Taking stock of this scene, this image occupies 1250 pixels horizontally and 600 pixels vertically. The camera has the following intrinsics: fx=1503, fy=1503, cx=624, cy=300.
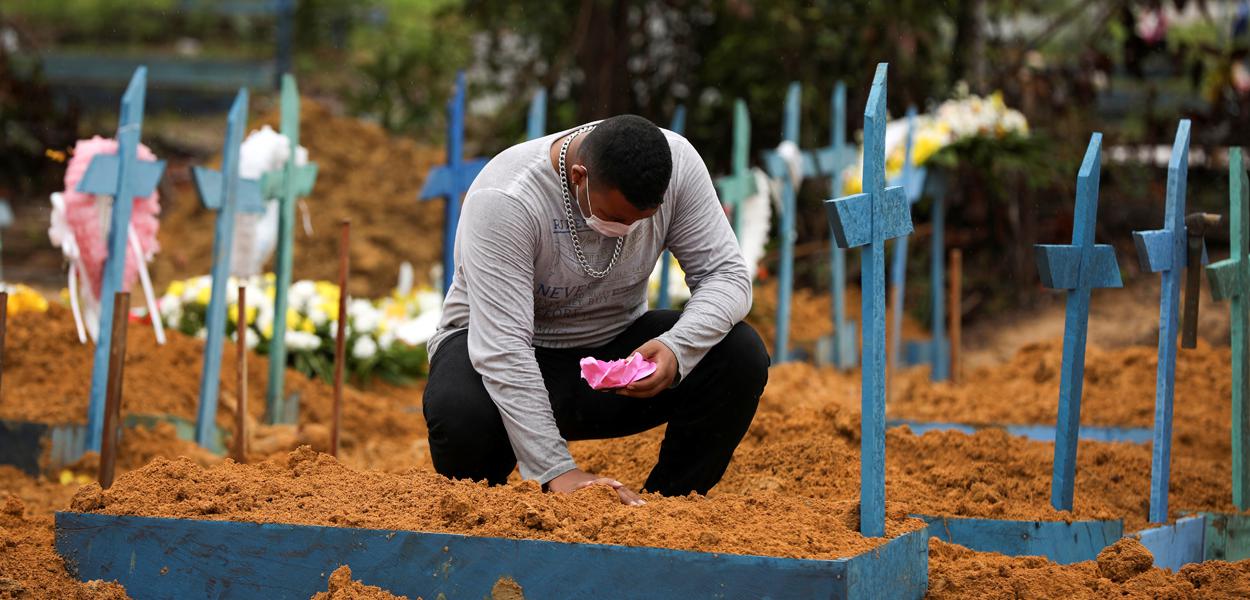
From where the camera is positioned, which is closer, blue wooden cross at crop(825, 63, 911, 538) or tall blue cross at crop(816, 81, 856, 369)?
blue wooden cross at crop(825, 63, 911, 538)

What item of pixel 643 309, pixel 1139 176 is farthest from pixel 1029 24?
pixel 643 309

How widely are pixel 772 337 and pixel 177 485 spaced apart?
549 centimetres

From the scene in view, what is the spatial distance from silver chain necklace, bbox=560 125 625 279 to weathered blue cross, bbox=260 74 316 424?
256 cm

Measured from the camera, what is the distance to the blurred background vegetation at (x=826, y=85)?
32.1ft

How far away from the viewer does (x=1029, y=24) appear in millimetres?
15906

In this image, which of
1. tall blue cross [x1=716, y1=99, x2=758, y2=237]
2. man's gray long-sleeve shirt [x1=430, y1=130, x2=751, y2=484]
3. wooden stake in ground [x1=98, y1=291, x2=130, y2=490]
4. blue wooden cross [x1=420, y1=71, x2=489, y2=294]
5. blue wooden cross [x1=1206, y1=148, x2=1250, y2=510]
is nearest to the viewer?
man's gray long-sleeve shirt [x1=430, y1=130, x2=751, y2=484]

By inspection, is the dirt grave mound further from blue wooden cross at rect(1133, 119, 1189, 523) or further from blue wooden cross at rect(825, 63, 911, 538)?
blue wooden cross at rect(1133, 119, 1189, 523)

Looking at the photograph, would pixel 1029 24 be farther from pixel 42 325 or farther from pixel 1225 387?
pixel 42 325

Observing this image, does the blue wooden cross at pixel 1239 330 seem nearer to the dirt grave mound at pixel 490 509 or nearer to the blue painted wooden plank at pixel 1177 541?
the blue painted wooden plank at pixel 1177 541

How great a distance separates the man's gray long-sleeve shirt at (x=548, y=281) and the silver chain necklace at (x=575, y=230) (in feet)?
0.05

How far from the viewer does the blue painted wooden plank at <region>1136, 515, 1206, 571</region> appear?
3.89 m

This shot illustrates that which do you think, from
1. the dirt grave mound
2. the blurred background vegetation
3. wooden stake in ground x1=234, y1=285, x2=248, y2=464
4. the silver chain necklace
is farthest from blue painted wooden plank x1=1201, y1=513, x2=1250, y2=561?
the blurred background vegetation

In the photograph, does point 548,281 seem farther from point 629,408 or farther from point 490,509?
point 490,509

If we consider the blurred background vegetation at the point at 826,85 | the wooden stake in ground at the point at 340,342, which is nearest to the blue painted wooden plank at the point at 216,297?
the wooden stake in ground at the point at 340,342
